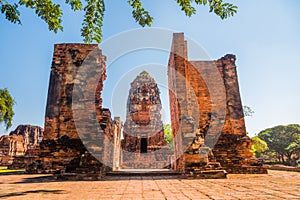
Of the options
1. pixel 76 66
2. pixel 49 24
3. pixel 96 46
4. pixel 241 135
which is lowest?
pixel 241 135

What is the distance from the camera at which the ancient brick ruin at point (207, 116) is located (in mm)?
7344

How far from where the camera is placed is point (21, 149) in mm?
26922

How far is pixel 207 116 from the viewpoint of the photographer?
1059 centimetres

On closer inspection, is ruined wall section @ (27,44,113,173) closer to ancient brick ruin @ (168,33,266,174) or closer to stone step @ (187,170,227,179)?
ancient brick ruin @ (168,33,266,174)

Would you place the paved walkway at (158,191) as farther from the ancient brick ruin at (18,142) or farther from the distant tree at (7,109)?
the distant tree at (7,109)

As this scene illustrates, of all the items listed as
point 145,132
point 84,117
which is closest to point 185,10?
point 84,117

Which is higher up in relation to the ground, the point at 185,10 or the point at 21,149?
the point at 185,10

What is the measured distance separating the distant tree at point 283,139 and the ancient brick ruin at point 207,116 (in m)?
27.9

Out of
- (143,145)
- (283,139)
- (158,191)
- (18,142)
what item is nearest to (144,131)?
(143,145)

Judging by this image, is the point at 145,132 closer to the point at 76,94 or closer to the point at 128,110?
the point at 128,110

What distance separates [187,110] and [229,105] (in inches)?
148

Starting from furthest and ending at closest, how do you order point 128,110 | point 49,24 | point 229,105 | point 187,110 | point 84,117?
point 128,110 → point 229,105 → point 84,117 → point 187,110 → point 49,24

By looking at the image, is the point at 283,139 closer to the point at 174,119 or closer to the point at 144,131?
the point at 144,131

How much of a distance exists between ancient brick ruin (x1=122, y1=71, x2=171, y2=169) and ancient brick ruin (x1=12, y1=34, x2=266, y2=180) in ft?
29.6
